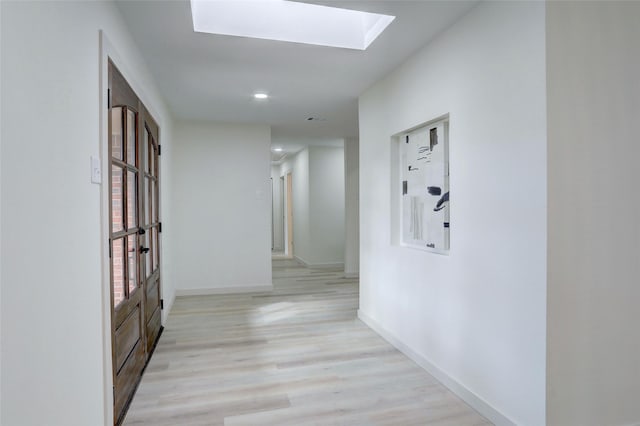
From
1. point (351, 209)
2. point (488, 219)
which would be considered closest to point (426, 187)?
point (488, 219)

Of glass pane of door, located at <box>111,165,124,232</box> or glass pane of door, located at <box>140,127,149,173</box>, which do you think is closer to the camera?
glass pane of door, located at <box>111,165,124,232</box>

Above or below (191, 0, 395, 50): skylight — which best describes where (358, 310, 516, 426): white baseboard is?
below

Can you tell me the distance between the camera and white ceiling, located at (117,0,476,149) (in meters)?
2.38

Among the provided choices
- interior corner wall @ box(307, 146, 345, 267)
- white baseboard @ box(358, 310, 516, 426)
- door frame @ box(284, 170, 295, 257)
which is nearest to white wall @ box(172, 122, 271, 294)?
interior corner wall @ box(307, 146, 345, 267)

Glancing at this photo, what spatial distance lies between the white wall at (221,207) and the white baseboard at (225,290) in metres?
0.01

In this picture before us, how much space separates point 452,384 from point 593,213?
142 centimetres

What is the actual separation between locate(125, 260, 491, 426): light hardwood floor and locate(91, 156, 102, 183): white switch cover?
57.4 inches

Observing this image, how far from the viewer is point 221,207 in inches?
223

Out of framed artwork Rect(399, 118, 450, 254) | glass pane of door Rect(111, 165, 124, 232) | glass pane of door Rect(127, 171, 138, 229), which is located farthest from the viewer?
framed artwork Rect(399, 118, 450, 254)

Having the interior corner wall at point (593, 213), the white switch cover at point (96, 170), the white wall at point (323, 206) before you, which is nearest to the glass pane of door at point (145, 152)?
the white switch cover at point (96, 170)

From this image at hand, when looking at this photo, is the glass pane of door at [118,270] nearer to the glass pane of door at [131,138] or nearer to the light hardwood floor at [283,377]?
the glass pane of door at [131,138]

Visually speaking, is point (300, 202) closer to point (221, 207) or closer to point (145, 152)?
point (221, 207)

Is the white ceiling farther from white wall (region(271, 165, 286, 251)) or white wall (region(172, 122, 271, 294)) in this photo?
white wall (region(271, 165, 286, 251))

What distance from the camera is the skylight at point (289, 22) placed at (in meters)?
2.64
